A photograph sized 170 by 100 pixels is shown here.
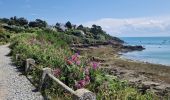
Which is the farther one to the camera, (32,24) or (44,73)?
(32,24)

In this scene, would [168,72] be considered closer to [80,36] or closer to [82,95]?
[82,95]

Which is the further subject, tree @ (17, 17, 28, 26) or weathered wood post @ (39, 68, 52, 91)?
tree @ (17, 17, 28, 26)

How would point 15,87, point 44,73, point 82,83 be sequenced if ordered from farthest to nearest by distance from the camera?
1. point 15,87
2. point 44,73
3. point 82,83

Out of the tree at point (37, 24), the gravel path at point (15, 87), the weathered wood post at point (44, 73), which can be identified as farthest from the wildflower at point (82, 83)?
the tree at point (37, 24)

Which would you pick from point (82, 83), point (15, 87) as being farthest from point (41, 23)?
point (82, 83)

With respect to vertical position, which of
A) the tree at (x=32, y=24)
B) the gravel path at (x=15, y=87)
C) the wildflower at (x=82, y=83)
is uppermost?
the tree at (x=32, y=24)

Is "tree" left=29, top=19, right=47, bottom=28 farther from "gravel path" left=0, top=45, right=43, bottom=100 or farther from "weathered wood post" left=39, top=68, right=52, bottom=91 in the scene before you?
"weathered wood post" left=39, top=68, right=52, bottom=91

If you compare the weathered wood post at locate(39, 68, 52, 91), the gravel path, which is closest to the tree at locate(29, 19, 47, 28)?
the gravel path

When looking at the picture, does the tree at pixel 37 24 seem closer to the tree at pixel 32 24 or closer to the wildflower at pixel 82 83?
the tree at pixel 32 24

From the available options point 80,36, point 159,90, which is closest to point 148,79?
point 159,90

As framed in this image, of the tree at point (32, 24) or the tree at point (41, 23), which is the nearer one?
the tree at point (32, 24)

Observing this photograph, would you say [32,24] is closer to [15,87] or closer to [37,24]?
[37,24]

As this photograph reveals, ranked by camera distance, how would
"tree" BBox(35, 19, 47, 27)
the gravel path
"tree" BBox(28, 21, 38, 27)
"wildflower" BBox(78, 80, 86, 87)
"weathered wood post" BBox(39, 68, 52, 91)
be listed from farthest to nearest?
"tree" BBox(35, 19, 47, 27)
"tree" BBox(28, 21, 38, 27)
"weathered wood post" BBox(39, 68, 52, 91)
the gravel path
"wildflower" BBox(78, 80, 86, 87)

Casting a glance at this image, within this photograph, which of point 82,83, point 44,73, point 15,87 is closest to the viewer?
point 82,83
